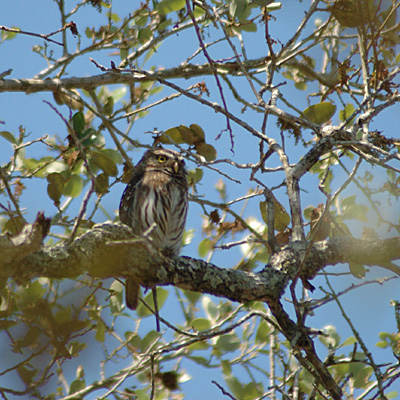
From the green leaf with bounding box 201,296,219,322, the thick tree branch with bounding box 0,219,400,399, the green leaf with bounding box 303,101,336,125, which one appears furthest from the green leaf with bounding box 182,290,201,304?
the green leaf with bounding box 303,101,336,125

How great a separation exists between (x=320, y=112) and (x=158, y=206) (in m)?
1.46

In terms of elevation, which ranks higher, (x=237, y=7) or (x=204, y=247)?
(x=237, y=7)

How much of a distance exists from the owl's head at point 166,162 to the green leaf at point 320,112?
4.63 feet

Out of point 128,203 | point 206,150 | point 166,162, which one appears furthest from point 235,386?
point 166,162

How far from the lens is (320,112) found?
353cm

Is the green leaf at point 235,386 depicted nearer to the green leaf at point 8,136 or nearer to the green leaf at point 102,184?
the green leaf at point 102,184

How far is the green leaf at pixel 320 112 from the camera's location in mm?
3492

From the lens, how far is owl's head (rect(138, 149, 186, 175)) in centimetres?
470

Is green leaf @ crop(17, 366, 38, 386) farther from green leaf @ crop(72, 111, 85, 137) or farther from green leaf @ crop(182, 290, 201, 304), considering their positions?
green leaf @ crop(182, 290, 201, 304)

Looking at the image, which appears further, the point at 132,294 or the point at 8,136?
the point at 8,136

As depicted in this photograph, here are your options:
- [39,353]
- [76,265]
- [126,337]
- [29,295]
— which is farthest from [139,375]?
[39,353]

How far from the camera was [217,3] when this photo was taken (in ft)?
14.9

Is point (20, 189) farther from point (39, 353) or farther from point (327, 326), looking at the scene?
point (327, 326)

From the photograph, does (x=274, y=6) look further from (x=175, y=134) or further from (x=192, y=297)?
(x=192, y=297)
